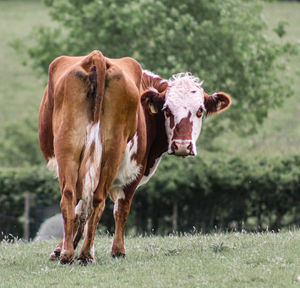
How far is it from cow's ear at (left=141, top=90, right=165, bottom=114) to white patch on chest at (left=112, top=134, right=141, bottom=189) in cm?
73

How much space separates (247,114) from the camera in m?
21.3

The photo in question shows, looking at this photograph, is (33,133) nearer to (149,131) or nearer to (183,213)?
(183,213)

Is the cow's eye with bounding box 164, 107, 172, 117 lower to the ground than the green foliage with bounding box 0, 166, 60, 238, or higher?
higher

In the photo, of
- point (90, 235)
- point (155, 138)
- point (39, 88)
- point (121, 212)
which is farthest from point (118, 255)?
point (39, 88)

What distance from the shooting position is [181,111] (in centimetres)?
881

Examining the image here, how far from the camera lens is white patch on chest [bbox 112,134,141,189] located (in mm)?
8406

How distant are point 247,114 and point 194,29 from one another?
10.8 ft

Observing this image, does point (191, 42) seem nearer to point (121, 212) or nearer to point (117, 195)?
point (117, 195)

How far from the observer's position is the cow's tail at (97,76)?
24.0 feet

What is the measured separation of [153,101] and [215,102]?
1035 mm

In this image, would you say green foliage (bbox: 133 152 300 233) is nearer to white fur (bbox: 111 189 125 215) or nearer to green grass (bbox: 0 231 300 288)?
green grass (bbox: 0 231 300 288)

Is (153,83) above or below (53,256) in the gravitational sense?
above

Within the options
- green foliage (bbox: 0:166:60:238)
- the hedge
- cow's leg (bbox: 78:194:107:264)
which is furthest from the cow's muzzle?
green foliage (bbox: 0:166:60:238)

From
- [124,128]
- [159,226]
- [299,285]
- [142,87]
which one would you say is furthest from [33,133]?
[299,285]
